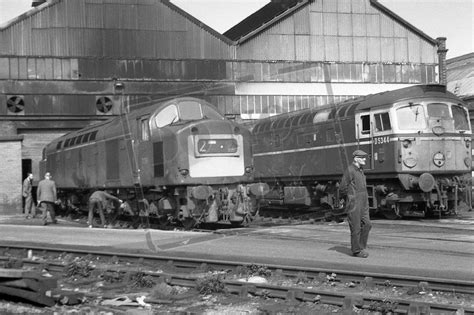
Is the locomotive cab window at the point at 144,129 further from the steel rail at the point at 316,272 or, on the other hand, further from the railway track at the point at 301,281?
the railway track at the point at 301,281

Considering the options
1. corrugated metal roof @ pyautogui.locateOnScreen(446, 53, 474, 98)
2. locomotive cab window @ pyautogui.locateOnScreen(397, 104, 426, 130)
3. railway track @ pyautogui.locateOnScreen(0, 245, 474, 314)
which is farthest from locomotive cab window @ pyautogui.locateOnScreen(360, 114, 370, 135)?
corrugated metal roof @ pyautogui.locateOnScreen(446, 53, 474, 98)

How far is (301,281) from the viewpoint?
1011cm

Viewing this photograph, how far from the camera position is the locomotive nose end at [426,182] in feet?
60.6

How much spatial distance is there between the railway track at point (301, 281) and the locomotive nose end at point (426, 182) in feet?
29.2

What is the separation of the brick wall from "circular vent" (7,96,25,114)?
5.64 m

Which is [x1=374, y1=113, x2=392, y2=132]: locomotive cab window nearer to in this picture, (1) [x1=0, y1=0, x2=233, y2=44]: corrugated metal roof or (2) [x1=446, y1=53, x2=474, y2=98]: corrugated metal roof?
(1) [x1=0, y1=0, x2=233, y2=44]: corrugated metal roof

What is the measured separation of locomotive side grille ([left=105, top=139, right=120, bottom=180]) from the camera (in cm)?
1953

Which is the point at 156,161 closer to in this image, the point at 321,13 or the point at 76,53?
the point at 76,53

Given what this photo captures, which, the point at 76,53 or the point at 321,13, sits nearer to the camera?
the point at 76,53

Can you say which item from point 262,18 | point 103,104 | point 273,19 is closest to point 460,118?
point 103,104

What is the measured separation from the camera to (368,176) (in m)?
19.9

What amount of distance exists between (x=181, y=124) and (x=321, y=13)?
28.4 m

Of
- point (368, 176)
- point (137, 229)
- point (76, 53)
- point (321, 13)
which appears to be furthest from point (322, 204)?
point (321, 13)

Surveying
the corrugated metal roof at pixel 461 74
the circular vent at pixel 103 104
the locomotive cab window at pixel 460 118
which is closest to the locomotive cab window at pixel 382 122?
the locomotive cab window at pixel 460 118
